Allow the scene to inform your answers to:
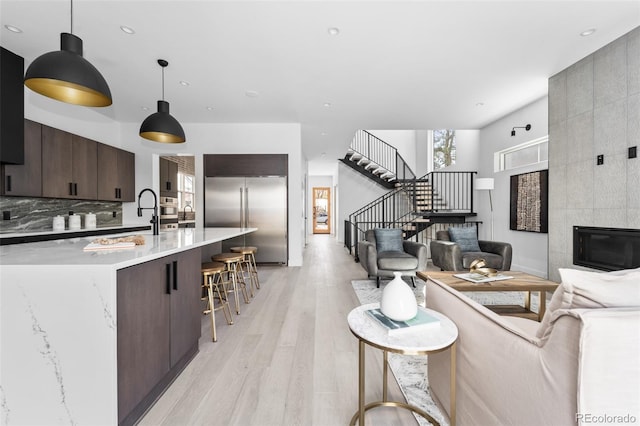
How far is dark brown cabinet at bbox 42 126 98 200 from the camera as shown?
3.84 metres

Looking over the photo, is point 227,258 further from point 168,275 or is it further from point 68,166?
point 68,166

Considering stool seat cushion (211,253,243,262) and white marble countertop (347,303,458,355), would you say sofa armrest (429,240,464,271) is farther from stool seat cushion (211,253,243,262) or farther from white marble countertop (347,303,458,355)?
white marble countertop (347,303,458,355)

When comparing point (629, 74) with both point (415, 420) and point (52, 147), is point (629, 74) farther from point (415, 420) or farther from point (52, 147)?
point (52, 147)

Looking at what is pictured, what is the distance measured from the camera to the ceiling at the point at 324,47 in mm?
2463

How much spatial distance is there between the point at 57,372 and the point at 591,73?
5.34 meters

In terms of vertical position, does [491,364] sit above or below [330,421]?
above

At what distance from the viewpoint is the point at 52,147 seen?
3.91 meters

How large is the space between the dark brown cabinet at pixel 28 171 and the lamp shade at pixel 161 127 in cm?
188

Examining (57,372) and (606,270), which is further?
(606,270)

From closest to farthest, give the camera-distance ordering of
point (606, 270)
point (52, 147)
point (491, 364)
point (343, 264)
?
1. point (491, 364)
2. point (606, 270)
3. point (52, 147)
4. point (343, 264)

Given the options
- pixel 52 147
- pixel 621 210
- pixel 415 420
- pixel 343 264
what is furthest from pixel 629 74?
pixel 52 147

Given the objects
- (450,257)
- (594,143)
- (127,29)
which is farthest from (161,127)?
(594,143)

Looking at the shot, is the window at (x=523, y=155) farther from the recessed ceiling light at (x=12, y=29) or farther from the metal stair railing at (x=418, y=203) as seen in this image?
the recessed ceiling light at (x=12, y=29)

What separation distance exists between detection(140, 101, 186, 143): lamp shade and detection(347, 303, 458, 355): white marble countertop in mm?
2787
